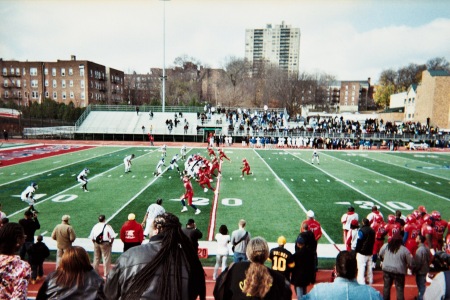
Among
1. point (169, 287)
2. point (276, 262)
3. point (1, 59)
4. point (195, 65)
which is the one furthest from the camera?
point (195, 65)

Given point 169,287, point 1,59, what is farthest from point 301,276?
point 1,59

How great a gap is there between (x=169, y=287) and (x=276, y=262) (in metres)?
2.88

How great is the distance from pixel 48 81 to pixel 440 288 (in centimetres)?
7667

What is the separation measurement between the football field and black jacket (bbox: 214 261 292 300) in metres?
6.74

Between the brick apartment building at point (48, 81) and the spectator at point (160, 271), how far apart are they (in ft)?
235

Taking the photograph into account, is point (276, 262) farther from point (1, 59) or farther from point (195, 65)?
point (195, 65)

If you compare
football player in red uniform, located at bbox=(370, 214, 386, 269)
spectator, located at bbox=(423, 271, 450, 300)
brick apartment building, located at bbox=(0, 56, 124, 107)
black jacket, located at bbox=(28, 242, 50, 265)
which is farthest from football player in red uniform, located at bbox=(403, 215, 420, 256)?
brick apartment building, located at bbox=(0, 56, 124, 107)

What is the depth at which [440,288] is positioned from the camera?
125 inches

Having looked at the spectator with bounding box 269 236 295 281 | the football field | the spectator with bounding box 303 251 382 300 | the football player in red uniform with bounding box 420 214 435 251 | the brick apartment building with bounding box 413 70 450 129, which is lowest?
the football field

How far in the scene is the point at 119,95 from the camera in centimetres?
8556

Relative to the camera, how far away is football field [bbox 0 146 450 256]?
Result: 37.0ft

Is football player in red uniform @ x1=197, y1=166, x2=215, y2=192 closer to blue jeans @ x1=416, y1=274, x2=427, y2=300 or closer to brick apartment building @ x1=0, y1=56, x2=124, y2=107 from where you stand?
blue jeans @ x1=416, y1=274, x2=427, y2=300

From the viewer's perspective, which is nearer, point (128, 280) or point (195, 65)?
point (128, 280)

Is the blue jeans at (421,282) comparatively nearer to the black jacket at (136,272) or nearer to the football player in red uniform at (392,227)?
the football player in red uniform at (392,227)
